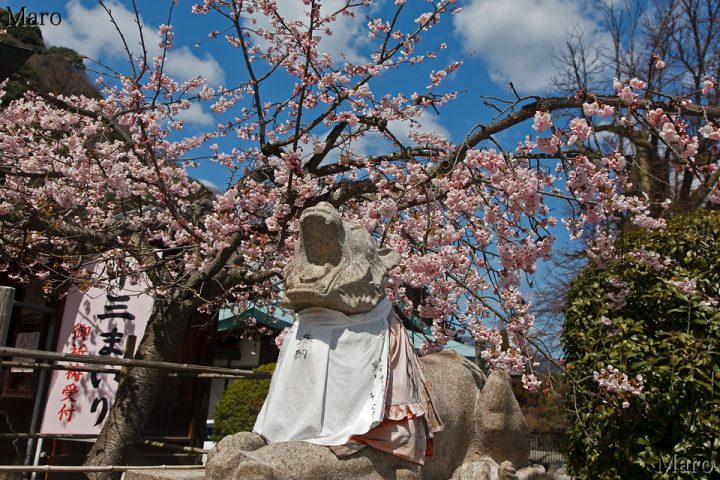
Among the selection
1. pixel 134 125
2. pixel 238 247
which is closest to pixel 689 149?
pixel 238 247

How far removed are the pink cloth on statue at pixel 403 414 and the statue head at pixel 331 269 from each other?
28cm

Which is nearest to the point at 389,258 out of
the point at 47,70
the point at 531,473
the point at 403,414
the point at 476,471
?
the point at 403,414

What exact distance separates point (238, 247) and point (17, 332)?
19.7 feet

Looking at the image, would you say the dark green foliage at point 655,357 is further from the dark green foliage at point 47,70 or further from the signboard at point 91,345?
the dark green foliage at point 47,70

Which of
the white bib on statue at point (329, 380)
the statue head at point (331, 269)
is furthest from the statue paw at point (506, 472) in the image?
the statue head at point (331, 269)

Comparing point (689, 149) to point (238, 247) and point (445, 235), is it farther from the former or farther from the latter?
point (238, 247)

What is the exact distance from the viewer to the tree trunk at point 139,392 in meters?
6.66

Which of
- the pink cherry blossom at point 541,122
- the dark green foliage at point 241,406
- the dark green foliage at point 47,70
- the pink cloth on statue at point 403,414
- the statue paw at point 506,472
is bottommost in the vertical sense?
the dark green foliage at point 241,406

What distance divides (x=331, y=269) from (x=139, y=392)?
4336mm

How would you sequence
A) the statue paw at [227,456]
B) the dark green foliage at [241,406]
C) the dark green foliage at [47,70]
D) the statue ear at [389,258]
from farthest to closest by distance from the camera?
1. the dark green foliage at [47,70]
2. the dark green foliage at [241,406]
3. the statue ear at [389,258]
4. the statue paw at [227,456]

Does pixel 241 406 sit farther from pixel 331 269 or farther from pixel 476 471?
pixel 331 269

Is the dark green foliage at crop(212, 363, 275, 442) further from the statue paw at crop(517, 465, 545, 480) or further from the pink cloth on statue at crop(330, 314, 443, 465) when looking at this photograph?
the pink cloth on statue at crop(330, 314, 443, 465)

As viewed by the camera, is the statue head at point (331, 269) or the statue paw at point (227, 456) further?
the statue head at point (331, 269)

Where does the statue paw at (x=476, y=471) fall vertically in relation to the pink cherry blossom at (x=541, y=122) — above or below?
below
